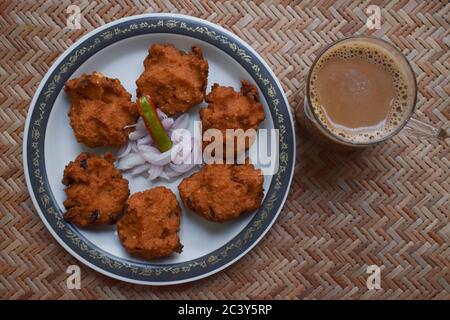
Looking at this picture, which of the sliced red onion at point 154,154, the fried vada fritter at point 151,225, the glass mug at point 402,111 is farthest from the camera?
the sliced red onion at point 154,154

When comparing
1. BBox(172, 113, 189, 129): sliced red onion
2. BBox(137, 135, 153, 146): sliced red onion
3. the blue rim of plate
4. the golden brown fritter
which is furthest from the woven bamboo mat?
BBox(137, 135, 153, 146): sliced red onion

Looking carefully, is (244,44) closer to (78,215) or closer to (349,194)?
(349,194)

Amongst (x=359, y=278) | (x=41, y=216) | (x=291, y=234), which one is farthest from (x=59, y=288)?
(x=359, y=278)

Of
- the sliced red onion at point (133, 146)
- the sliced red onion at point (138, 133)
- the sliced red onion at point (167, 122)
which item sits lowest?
the sliced red onion at point (167, 122)

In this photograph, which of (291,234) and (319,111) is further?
(291,234)

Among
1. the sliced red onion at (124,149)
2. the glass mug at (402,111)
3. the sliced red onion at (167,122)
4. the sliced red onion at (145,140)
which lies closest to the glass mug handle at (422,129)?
the glass mug at (402,111)

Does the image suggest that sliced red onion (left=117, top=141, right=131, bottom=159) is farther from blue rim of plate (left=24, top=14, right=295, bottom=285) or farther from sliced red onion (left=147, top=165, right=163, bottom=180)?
blue rim of plate (left=24, top=14, right=295, bottom=285)

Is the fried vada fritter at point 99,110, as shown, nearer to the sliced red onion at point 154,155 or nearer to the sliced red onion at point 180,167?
the sliced red onion at point 154,155
